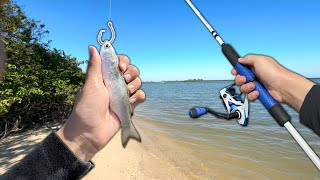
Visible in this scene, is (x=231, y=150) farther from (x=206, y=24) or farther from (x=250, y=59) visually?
(x=250, y=59)

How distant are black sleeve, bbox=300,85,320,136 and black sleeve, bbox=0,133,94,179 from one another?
195 cm

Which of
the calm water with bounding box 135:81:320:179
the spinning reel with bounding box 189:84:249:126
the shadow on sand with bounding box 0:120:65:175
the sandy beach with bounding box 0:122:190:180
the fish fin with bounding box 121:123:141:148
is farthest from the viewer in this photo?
the calm water with bounding box 135:81:320:179

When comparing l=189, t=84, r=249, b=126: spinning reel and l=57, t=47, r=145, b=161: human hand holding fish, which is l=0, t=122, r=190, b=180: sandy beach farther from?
l=57, t=47, r=145, b=161: human hand holding fish

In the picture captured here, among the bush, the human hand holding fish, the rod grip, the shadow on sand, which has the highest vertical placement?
the bush

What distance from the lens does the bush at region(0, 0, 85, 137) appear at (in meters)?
10.2

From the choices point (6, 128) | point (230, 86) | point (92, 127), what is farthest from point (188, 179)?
point (6, 128)

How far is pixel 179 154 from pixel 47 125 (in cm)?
653

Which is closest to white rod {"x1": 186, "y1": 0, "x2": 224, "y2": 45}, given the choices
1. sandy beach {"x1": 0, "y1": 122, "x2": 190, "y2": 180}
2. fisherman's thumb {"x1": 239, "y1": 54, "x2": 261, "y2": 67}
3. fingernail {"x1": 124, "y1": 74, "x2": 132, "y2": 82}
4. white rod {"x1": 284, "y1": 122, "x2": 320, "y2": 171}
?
fisherman's thumb {"x1": 239, "y1": 54, "x2": 261, "y2": 67}

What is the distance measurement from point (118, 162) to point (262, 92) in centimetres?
663

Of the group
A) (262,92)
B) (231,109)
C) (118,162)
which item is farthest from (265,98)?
(118,162)

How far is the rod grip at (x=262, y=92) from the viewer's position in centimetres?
279

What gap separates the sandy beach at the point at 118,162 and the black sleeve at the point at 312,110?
230 inches

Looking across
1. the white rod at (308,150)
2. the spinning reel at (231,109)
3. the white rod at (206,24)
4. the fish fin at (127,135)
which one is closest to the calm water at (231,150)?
the spinning reel at (231,109)

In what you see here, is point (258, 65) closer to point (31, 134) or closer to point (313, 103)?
point (313, 103)
